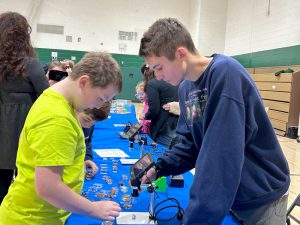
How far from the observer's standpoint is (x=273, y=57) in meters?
8.28

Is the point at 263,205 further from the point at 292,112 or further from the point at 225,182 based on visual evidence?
the point at 292,112

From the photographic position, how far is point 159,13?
12.4 m

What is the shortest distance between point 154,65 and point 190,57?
15cm

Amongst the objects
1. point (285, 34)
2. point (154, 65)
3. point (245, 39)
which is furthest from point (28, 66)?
point (245, 39)

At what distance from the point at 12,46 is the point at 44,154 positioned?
1.31m

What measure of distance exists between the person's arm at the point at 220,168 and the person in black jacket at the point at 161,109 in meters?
2.26

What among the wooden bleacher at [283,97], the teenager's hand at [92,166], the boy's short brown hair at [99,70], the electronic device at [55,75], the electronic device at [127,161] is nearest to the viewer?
the boy's short brown hair at [99,70]

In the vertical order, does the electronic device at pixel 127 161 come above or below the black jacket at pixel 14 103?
below

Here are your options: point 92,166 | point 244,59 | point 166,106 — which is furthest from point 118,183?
point 244,59

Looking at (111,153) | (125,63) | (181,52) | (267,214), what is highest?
(125,63)

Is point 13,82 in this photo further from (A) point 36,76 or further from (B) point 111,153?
(B) point 111,153

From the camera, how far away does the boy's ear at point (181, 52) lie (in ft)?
3.85

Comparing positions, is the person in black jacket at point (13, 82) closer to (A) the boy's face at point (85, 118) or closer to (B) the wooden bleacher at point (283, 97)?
(A) the boy's face at point (85, 118)

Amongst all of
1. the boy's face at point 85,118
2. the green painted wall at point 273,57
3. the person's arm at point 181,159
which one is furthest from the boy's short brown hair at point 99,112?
the green painted wall at point 273,57
